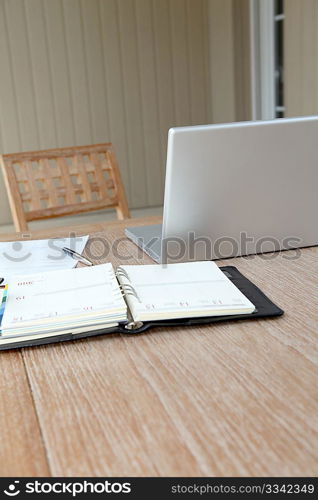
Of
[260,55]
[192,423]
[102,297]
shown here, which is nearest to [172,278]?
[102,297]

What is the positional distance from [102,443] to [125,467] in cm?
5

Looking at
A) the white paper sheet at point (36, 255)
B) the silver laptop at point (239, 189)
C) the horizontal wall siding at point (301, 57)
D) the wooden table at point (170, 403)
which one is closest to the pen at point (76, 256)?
the white paper sheet at point (36, 255)

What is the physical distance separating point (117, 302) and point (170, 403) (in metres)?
0.27

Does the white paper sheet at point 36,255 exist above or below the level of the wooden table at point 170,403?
below

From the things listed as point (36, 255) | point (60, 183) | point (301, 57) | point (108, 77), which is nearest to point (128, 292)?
point (36, 255)

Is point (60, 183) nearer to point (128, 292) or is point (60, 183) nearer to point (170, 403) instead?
point (128, 292)

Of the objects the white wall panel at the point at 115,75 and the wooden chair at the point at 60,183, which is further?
the white wall panel at the point at 115,75

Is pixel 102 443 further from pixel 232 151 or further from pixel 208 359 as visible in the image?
pixel 232 151

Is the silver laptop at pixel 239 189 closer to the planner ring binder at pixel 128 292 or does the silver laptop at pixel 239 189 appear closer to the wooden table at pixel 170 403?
the planner ring binder at pixel 128 292

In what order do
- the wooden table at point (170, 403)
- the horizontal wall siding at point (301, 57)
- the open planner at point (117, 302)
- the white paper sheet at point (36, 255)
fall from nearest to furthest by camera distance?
the wooden table at point (170, 403)
the open planner at point (117, 302)
the white paper sheet at point (36, 255)
the horizontal wall siding at point (301, 57)

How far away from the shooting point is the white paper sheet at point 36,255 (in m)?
1.22

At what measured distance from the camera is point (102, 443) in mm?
587

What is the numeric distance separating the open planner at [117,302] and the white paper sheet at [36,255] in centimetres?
16

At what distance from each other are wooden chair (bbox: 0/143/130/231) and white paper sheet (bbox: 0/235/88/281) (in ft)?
1.32
